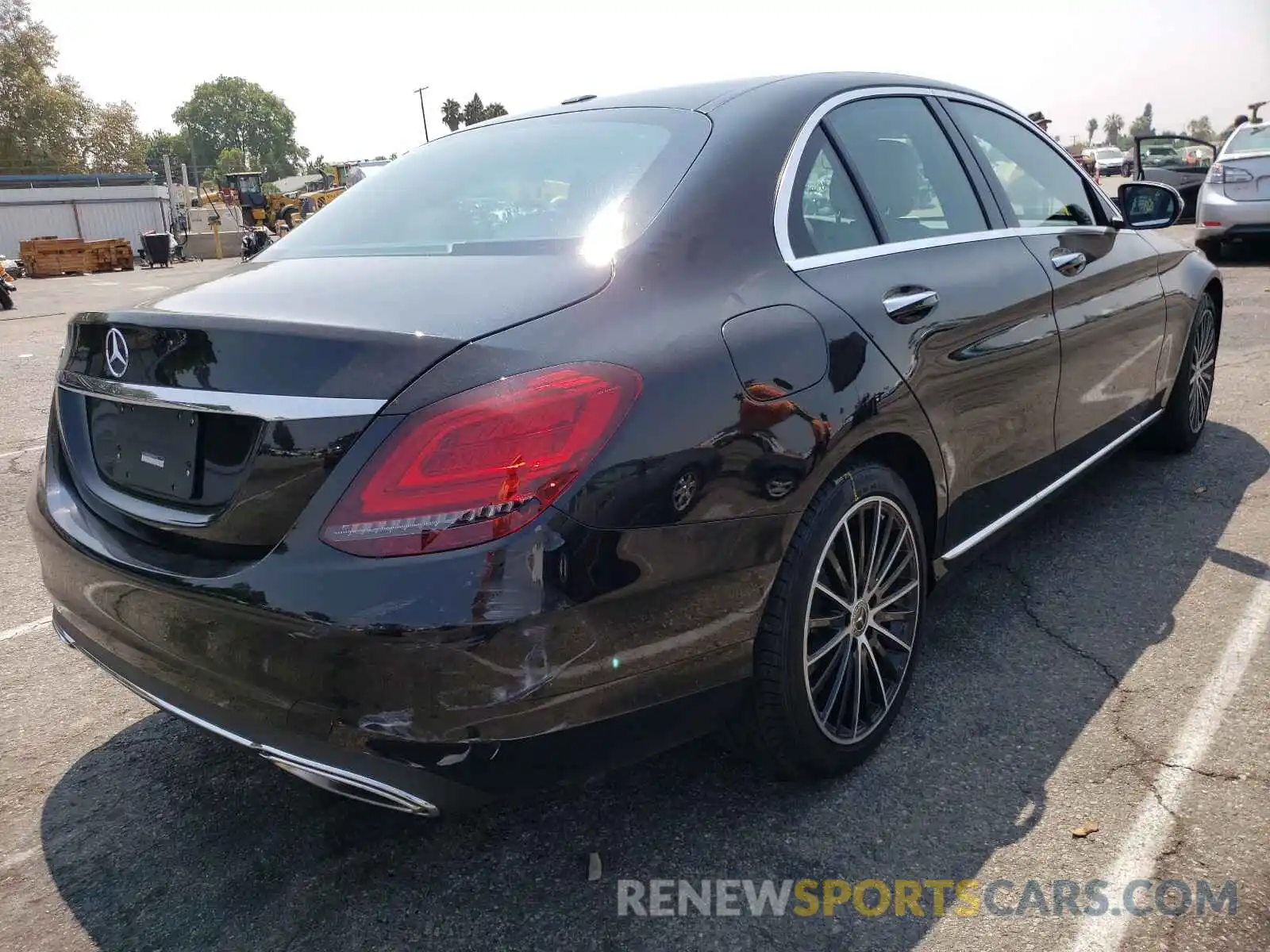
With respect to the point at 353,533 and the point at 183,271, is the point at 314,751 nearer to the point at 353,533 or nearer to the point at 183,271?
the point at 353,533

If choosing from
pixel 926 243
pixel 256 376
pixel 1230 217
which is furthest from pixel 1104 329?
pixel 1230 217

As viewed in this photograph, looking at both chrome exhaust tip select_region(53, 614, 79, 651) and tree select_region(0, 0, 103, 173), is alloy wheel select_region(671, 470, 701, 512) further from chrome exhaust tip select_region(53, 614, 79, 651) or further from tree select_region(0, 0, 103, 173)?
tree select_region(0, 0, 103, 173)

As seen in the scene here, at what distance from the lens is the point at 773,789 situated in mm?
2461

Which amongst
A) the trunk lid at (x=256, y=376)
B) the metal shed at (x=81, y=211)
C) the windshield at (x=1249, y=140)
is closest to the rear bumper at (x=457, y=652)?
the trunk lid at (x=256, y=376)

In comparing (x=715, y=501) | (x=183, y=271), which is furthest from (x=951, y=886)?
(x=183, y=271)

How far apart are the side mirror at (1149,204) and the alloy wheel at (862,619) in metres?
2.46

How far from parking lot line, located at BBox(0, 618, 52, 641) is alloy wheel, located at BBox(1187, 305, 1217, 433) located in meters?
4.82

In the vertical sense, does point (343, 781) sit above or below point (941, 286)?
below

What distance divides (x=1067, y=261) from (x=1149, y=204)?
1221mm

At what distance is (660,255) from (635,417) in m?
0.44

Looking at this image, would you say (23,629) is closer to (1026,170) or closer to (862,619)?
(862,619)

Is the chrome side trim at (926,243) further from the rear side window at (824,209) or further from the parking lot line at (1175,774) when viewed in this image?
the parking lot line at (1175,774)

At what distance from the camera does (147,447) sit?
2.08 m

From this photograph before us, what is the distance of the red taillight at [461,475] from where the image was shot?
1691 mm
